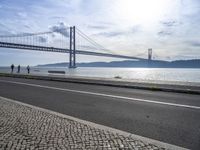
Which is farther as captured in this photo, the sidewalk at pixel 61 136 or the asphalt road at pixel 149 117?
the asphalt road at pixel 149 117

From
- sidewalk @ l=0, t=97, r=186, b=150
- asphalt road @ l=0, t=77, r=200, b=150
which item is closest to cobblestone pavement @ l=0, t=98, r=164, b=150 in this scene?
sidewalk @ l=0, t=97, r=186, b=150

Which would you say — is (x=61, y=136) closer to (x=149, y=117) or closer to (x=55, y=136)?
(x=55, y=136)

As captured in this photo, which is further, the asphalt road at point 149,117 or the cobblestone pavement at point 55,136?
the asphalt road at point 149,117

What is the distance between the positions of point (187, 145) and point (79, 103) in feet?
17.9

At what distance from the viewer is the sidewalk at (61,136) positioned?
14.5 ft

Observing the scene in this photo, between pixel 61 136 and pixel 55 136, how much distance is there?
4.6 inches

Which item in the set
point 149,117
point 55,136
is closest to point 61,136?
point 55,136

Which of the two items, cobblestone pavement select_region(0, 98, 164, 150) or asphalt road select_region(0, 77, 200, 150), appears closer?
cobblestone pavement select_region(0, 98, 164, 150)

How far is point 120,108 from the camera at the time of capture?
851cm

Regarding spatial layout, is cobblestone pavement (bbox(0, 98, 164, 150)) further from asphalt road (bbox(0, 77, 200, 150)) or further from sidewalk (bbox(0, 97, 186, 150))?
asphalt road (bbox(0, 77, 200, 150))

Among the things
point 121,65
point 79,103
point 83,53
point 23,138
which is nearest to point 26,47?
point 83,53

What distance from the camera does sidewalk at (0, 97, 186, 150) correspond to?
4418 millimetres

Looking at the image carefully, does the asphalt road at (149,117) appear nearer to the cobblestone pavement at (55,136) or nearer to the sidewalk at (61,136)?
the sidewalk at (61,136)

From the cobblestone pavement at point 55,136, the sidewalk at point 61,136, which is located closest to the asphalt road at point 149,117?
the sidewalk at point 61,136
